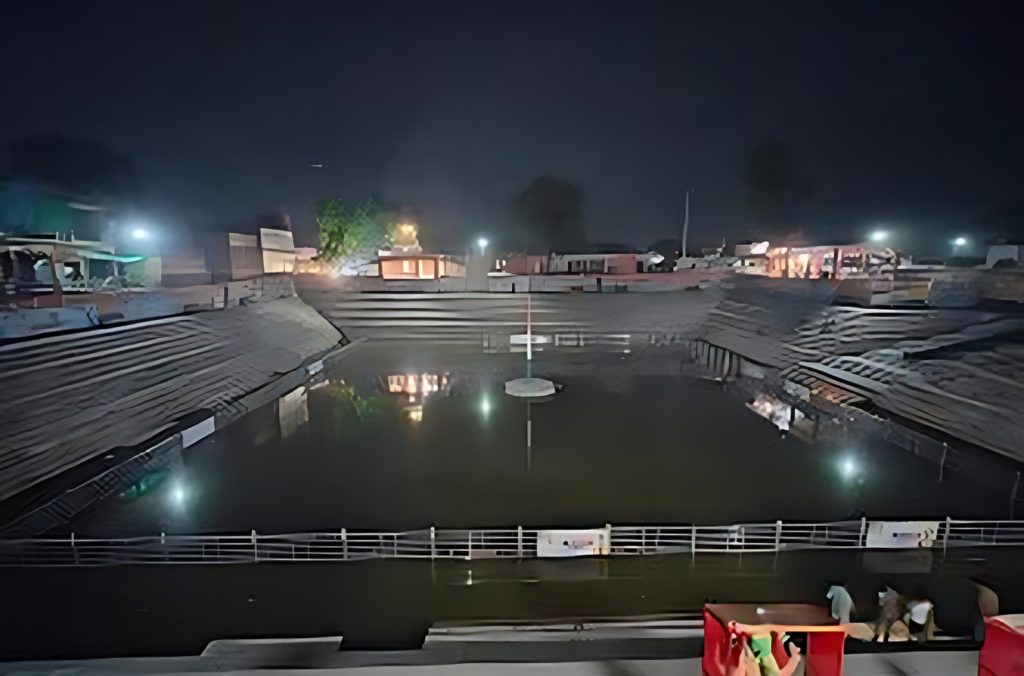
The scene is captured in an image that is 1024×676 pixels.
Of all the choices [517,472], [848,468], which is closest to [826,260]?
[848,468]

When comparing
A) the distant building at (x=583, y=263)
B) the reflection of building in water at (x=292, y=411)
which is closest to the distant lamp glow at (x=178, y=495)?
the reflection of building in water at (x=292, y=411)

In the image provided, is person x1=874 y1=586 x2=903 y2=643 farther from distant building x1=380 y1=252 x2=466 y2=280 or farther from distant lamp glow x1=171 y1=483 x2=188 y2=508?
distant building x1=380 y1=252 x2=466 y2=280

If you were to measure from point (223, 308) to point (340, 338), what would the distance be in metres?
3.07

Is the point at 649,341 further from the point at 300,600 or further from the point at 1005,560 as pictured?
the point at 300,600

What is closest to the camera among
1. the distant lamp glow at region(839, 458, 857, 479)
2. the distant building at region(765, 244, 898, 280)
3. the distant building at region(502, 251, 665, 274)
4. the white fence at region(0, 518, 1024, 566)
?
the white fence at region(0, 518, 1024, 566)

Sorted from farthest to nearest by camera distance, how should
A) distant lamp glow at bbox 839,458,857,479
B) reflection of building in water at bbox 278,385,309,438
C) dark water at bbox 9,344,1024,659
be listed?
reflection of building in water at bbox 278,385,309,438 < distant lamp glow at bbox 839,458,857,479 < dark water at bbox 9,344,1024,659

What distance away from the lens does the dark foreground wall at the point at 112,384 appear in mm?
3646

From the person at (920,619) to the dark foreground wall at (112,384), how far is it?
486 cm

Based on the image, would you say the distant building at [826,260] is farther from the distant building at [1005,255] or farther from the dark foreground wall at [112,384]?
the dark foreground wall at [112,384]

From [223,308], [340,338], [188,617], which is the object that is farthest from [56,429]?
[340,338]

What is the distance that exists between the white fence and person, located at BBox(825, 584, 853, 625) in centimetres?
46

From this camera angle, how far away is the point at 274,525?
3170 mm

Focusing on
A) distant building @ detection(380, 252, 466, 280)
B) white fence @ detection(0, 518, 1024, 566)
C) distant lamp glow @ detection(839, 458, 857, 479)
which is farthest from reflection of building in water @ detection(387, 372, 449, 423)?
distant building @ detection(380, 252, 466, 280)

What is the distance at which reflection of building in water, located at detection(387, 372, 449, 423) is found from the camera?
5.99 m
